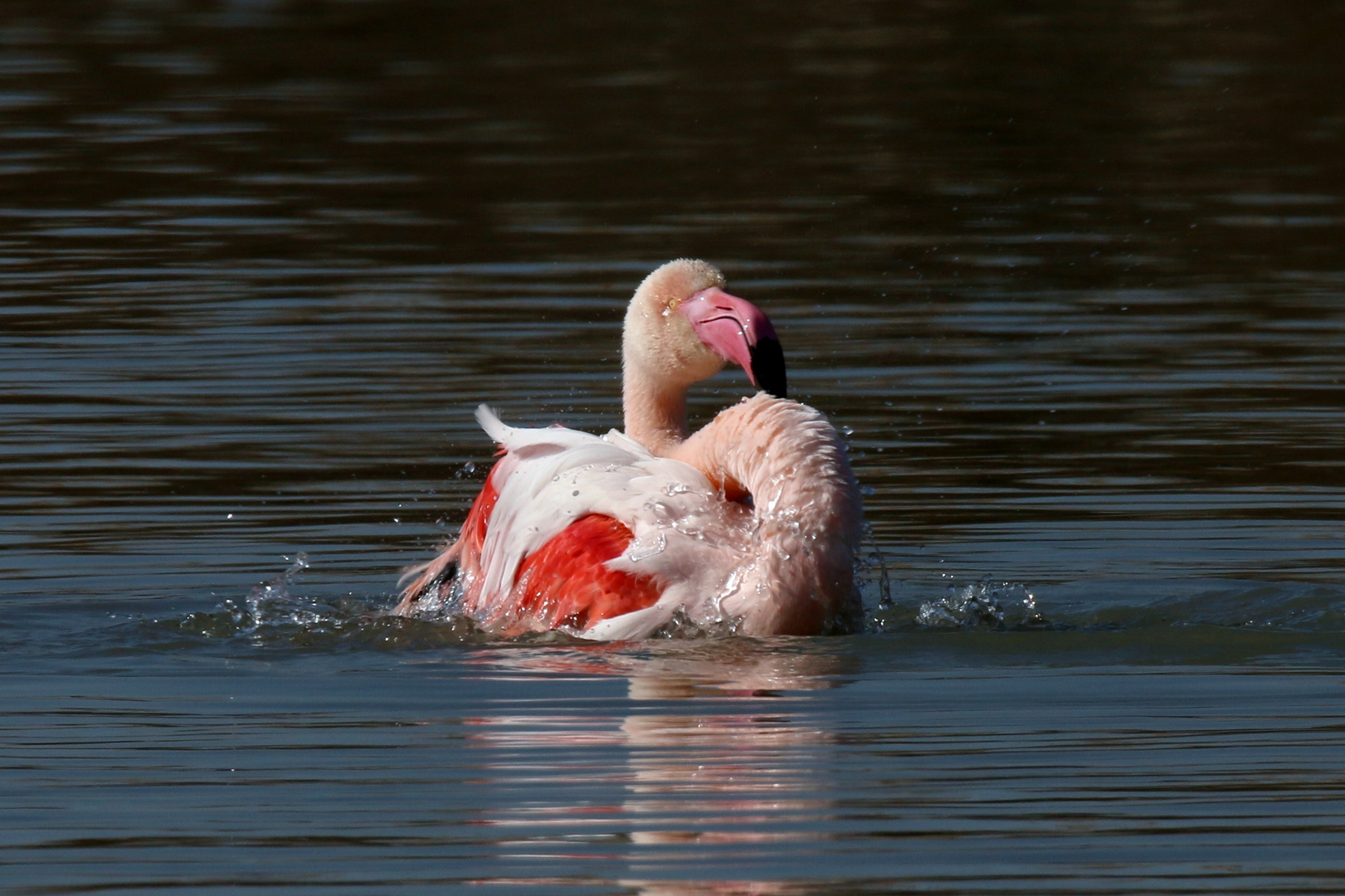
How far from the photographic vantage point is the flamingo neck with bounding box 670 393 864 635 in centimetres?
655

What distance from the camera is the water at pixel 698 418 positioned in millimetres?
4969

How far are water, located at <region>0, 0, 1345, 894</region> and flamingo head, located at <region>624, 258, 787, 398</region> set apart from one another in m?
0.93

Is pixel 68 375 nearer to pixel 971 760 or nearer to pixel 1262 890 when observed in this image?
pixel 971 760

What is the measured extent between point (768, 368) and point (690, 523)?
25.5 inches

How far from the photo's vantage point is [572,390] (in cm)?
1105

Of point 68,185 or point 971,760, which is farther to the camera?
point 68,185

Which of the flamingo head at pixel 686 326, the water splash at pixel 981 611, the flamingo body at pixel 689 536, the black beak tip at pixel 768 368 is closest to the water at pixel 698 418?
the water splash at pixel 981 611

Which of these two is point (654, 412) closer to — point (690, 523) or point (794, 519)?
point (690, 523)

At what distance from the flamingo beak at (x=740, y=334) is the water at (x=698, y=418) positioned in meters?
0.85

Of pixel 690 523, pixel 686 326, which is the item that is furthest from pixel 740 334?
pixel 690 523

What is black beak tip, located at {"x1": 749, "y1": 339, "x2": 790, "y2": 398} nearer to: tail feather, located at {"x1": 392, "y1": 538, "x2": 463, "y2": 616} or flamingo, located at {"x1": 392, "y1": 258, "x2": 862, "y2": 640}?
flamingo, located at {"x1": 392, "y1": 258, "x2": 862, "y2": 640}

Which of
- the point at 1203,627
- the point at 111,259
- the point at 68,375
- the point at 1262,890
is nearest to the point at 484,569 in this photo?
the point at 1203,627

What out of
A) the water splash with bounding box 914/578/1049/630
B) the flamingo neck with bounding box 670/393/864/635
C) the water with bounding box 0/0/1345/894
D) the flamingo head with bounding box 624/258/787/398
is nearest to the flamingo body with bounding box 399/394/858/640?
the flamingo neck with bounding box 670/393/864/635

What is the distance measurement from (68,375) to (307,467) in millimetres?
2173
